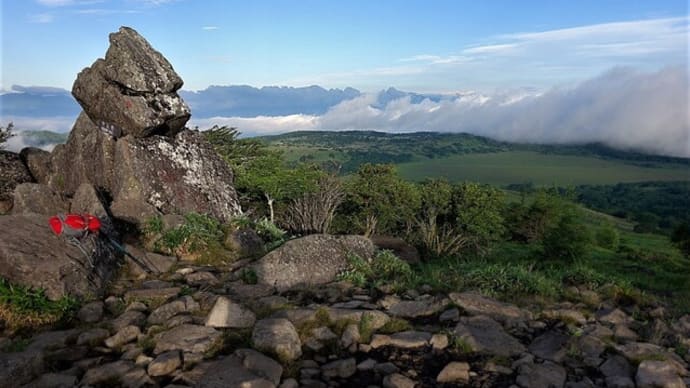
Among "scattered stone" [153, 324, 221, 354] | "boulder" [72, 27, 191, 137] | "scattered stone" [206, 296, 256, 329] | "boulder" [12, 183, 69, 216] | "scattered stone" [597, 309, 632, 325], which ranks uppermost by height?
"boulder" [72, 27, 191, 137]

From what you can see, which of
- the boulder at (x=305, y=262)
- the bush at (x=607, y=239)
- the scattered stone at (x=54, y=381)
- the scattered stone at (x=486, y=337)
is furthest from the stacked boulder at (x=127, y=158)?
the bush at (x=607, y=239)

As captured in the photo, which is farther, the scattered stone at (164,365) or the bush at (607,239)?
the bush at (607,239)

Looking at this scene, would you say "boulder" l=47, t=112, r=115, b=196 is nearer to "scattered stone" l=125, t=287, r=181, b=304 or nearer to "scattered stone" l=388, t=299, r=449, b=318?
"scattered stone" l=125, t=287, r=181, b=304

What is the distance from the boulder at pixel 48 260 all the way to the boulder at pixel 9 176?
723 centimetres

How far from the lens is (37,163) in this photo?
1767 centimetres

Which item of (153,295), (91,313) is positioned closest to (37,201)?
(153,295)

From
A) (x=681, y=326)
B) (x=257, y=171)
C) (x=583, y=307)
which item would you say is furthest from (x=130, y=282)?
(x=257, y=171)

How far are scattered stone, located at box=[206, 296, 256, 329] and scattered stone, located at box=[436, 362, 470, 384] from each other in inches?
124

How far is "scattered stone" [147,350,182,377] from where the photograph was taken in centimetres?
646

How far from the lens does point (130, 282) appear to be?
34.2ft

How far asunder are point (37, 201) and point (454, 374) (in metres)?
12.4

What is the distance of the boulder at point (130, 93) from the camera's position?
52.2 feet

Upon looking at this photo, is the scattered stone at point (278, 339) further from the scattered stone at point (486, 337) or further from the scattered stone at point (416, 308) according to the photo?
the scattered stone at point (486, 337)

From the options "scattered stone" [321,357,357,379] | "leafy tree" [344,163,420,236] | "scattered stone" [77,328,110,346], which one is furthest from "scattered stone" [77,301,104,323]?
"leafy tree" [344,163,420,236]
